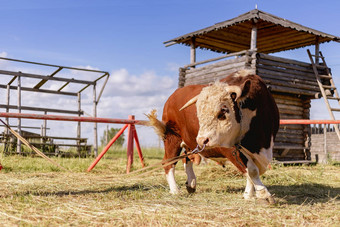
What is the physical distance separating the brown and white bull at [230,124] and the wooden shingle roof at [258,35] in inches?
353

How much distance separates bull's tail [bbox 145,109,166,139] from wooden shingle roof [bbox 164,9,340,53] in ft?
29.1

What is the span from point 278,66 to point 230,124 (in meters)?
11.0

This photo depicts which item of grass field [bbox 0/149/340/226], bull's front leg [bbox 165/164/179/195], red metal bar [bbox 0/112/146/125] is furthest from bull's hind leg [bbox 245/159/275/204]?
red metal bar [bbox 0/112/146/125]

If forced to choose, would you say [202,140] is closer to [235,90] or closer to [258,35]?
[235,90]

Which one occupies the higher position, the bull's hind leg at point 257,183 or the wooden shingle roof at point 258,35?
the wooden shingle roof at point 258,35

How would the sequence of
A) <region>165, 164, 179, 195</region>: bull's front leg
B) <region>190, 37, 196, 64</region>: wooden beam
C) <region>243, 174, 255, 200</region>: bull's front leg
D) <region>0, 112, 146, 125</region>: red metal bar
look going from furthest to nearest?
<region>190, 37, 196, 64</region>: wooden beam, <region>0, 112, 146, 125</region>: red metal bar, <region>165, 164, 179, 195</region>: bull's front leg, <region>243, 174, 255, 200</region>: bull's front leg

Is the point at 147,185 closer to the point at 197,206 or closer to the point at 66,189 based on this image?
the point at 66,189

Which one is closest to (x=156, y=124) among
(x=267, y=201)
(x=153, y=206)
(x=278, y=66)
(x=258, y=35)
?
(x=153, y=206)

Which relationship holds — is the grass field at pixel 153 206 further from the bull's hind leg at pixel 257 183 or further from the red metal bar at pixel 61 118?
the red metal bar at pixel 61 118

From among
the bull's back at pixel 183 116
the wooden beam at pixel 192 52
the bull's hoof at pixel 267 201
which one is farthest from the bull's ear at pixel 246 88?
the wooden beam at pixel 192 52

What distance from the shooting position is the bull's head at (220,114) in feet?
13.7

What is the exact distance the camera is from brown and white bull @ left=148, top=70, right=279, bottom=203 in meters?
4.21

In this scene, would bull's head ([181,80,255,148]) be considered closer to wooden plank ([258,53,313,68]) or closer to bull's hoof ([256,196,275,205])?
bull's hoof ([256,196,275,205])

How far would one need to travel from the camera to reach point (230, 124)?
4254 mm
